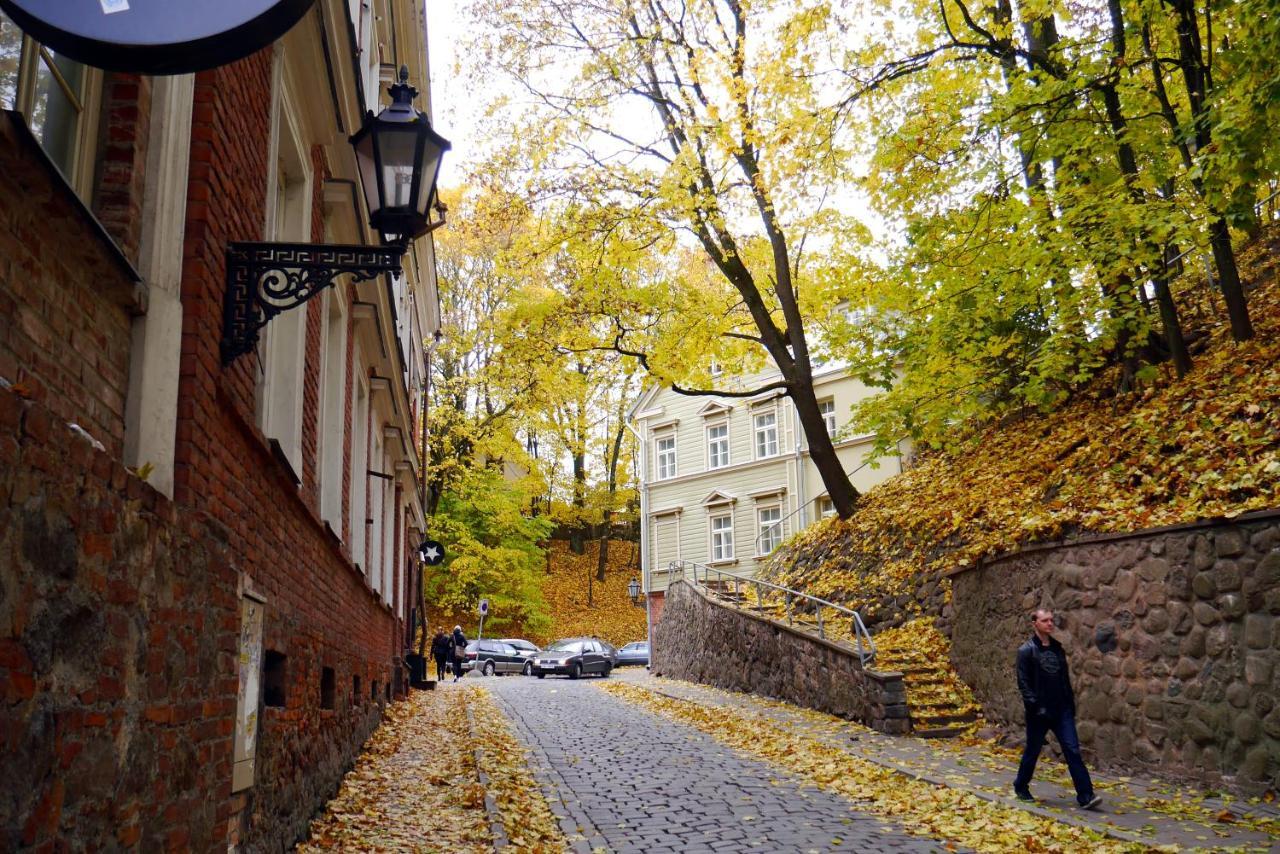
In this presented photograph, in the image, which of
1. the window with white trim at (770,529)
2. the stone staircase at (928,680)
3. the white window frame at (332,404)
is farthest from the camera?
the window with white trim at (770,529)

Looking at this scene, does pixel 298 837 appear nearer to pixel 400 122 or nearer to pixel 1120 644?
pixel 400 122

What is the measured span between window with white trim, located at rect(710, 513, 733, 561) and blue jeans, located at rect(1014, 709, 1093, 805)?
29318mm

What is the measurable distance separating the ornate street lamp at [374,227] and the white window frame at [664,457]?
35720mm

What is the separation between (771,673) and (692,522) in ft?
70.2

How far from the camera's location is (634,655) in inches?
1524

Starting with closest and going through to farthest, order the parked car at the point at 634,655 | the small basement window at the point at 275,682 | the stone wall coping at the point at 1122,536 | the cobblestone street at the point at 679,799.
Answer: the small basement window at the point at 275,682 → the cobblestone street at the point at 679,799 → the stone wall coping at the point at 1122,536 → the parked car at the point at 634,655

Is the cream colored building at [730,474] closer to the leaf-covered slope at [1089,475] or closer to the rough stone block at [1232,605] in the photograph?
the leaf-covered slope at [1089,475]

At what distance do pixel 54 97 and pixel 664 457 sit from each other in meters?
39.0

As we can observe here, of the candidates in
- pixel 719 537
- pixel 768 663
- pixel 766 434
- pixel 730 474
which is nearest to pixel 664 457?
pixel 730 474

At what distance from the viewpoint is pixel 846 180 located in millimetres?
19719

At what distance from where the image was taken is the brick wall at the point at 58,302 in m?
3.02

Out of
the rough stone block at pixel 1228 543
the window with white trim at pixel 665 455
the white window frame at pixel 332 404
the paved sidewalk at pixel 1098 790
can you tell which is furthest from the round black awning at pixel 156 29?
the window with white trim at pixel 665 455

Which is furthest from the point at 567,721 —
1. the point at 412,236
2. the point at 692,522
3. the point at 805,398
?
the point at 692,522

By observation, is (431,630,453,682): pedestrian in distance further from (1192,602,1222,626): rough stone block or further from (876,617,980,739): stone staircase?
(1192,602,1222,626): rough stone block
